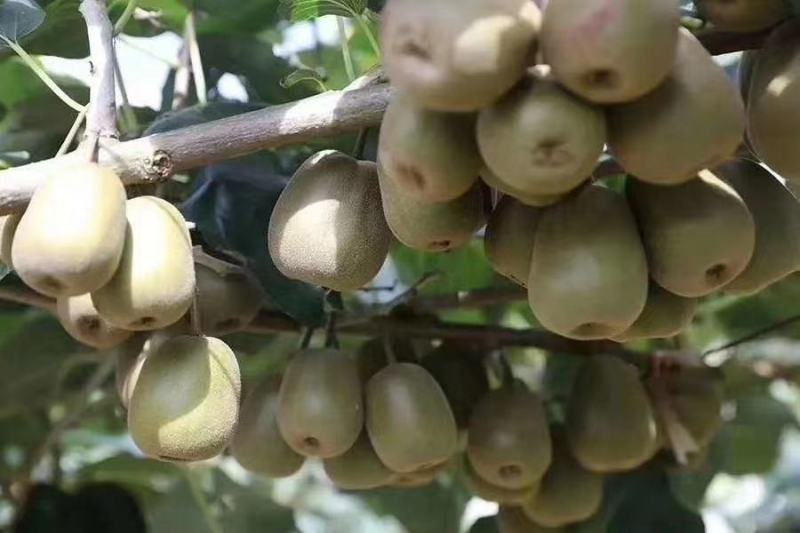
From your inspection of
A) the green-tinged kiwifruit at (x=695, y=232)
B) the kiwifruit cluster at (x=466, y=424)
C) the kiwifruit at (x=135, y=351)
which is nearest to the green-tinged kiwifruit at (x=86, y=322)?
the kiwifruit at (x=135, y=351)

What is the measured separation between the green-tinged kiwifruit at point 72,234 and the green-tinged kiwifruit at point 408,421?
251mm

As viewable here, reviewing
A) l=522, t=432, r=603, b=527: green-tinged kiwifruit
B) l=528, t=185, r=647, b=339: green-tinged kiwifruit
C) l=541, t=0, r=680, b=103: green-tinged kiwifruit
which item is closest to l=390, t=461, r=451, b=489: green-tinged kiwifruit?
l=522, t=432, r=603, b=527: green-tinged kiwifruit

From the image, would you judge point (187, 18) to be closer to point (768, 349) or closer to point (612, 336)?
point (612, 336)

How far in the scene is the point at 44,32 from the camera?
35.9 inches

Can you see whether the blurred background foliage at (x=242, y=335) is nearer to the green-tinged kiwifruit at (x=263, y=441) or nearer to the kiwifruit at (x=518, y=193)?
the green-tinged kiwifruit at (x=263, y=441)

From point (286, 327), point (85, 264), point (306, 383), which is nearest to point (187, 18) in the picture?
point (286, 327)

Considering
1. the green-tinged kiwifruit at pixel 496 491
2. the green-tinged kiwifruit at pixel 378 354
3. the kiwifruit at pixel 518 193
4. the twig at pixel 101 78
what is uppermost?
the kiwifruit at pixel 518 193

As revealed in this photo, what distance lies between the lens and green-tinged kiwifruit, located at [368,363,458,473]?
70 cm

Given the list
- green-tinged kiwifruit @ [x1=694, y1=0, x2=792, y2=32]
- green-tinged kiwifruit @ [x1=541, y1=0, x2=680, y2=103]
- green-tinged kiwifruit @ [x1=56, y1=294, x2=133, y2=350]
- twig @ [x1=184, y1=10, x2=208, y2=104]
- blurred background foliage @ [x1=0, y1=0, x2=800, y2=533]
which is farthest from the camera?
twig @ [x1=184, y1=10, x2=208, y2=104]

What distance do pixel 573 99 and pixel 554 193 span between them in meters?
0.04

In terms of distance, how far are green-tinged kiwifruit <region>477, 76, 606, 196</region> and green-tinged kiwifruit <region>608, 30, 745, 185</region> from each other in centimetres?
2

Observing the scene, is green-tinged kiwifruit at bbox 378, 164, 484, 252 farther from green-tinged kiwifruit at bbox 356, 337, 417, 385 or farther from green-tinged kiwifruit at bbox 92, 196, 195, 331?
green-tinged kiwifruit at bbox 356, 337, 417, 385

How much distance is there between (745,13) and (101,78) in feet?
1.12

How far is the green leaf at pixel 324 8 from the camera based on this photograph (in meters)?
0.70
